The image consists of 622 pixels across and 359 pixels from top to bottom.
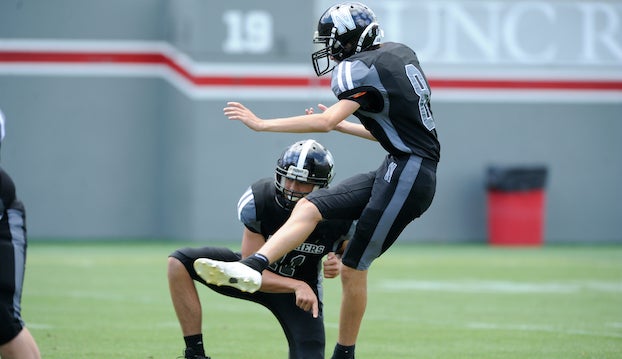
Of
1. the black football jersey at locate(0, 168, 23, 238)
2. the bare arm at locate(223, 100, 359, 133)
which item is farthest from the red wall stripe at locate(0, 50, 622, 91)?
the black football jersey at locate(0, 168, 23, 238)

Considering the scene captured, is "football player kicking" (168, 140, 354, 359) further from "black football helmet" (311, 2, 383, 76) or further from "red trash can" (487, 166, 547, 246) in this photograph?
"red trash can" (487, 166, 547, 246)

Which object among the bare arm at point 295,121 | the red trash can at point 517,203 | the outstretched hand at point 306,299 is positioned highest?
the bare arm at point 295,121

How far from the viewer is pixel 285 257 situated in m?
6.75

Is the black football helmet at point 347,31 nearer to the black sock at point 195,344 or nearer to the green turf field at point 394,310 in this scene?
the black sock at point 195,344

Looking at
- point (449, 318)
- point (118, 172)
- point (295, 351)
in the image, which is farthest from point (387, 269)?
point (295, 351)

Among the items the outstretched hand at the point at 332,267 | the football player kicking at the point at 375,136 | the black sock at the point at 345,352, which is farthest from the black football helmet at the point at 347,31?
the black sock at the point at 345,352

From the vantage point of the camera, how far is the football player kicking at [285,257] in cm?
660

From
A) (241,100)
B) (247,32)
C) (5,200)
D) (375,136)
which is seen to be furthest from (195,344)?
(247,32)

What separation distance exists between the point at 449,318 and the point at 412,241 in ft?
30.5

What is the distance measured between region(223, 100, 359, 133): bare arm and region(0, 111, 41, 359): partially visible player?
1.41 meters

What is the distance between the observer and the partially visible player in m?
5.22

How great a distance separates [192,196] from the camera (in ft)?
58.9

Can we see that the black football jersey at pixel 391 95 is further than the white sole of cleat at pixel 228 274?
Yes

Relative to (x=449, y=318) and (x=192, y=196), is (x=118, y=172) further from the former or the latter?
(x=449, y=318)
